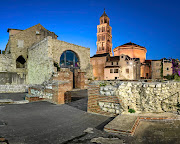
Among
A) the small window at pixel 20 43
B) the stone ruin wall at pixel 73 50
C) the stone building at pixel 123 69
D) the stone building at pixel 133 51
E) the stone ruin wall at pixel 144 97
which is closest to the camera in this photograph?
the stone ruin wall at pixel 144 97

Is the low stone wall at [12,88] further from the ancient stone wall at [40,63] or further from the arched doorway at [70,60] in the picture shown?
the arched doorway at [70,60]

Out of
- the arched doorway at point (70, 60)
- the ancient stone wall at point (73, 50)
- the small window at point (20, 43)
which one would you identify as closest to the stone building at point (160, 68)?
the ancient stone wall at point (73, 50)

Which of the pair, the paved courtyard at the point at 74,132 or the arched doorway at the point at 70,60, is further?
the arched doorway at the point at 70,60

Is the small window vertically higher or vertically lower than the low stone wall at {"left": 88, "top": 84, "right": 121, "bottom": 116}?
higher

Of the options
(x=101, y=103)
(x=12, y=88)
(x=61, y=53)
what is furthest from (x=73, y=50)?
(x=101, y=103)

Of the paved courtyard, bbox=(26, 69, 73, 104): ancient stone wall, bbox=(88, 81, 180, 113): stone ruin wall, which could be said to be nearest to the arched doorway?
bbox=(26, 69, 73, 104): ancient stone wall

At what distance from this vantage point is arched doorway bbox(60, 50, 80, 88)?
62.2ft

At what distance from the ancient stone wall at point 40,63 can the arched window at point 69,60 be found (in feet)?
8.13

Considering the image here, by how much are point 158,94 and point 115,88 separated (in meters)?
1.62

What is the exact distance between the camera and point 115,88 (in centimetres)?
496

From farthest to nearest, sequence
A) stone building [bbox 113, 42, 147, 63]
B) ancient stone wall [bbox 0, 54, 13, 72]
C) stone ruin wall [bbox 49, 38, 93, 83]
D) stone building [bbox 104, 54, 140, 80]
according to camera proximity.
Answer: stone building [bbox 113, 42, 147, 63], stone building [bbox 104, 54, 140, 80], ancient stone wall [bbox 0, 54, 13, 72], stone ruin wall [bbox 49, 38, 93, 83]

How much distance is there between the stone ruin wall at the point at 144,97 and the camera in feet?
15.7

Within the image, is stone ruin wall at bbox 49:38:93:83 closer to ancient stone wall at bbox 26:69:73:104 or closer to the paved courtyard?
ancient stone wall at bbox 26:69:73:104

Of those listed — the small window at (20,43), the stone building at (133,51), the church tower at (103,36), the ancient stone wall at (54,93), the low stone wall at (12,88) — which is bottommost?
the low stone wall at (12,88)
